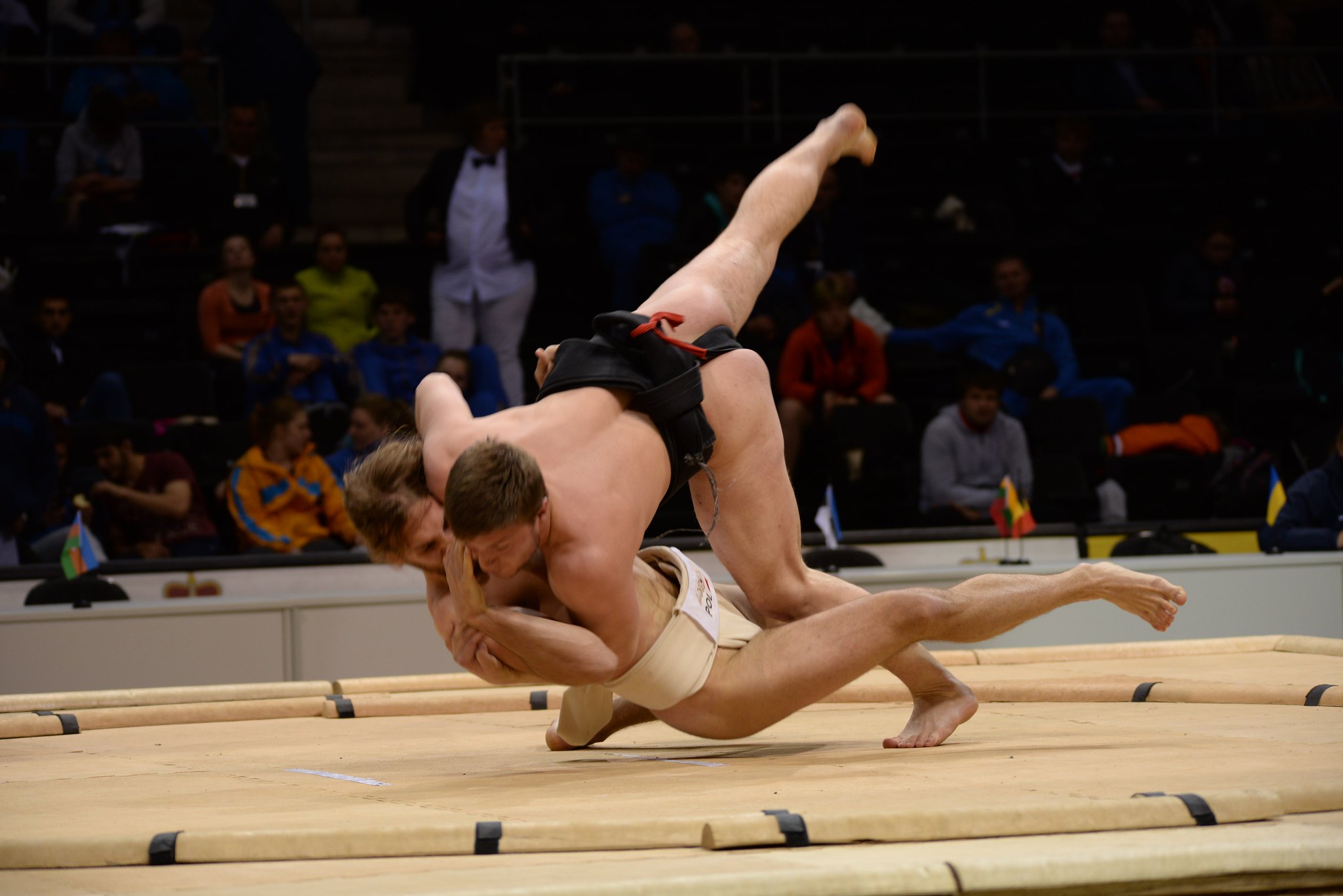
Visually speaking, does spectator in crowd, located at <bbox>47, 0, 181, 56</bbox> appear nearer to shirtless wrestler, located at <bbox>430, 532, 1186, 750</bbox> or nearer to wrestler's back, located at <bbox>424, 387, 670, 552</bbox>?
wrestler's back, located at <bbox>424, 387, 670, 552</bbox>

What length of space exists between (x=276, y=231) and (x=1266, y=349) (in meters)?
4.85

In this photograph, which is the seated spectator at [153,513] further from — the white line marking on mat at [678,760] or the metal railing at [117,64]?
the white line marking on mat at [678,760]

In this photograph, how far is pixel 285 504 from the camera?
562 centimetres

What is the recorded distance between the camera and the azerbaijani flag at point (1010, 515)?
5.04 metres

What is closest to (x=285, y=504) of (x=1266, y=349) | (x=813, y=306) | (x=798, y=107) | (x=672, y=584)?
(x=813, y=306)

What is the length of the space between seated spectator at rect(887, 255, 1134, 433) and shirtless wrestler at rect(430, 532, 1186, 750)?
169 inches

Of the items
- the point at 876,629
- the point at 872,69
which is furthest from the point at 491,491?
the point at 872,69

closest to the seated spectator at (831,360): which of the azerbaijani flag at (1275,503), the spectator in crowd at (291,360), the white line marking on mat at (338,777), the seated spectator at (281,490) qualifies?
the azerbaijani flag at (1275,503)

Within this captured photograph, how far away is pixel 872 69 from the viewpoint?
882 cm

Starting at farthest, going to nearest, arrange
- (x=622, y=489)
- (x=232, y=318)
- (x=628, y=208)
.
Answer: (x=628, y=208) < (x=232, y=318) < (x=622, y=489)

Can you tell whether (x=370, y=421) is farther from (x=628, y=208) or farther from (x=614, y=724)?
(x=614, y=724)

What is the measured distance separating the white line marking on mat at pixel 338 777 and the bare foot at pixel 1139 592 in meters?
1.25

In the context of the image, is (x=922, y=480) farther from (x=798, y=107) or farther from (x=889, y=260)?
(x=798, y=107)

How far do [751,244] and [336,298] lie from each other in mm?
4036
